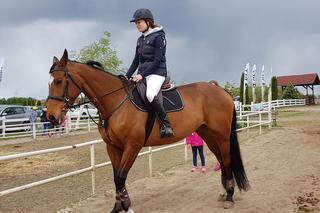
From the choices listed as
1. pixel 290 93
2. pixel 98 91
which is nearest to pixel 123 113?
pixel 98 91

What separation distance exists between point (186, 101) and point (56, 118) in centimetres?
192

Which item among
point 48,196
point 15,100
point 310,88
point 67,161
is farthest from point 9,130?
point 310,88

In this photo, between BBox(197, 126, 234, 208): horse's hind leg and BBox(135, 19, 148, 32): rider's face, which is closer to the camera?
BBox(135, 19, 148, 32): rider's face

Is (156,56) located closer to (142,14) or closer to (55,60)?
(142,14)

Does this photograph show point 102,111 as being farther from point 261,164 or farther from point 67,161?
point 67,161

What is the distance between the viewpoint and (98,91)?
16.4 feet

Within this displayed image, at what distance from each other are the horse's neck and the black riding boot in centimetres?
47

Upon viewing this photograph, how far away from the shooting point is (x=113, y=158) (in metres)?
5.12

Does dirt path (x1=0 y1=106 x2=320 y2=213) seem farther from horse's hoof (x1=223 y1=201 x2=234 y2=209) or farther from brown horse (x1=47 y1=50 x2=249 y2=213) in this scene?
brown horse (x1=47 y1=50 x2=249 y2=213)

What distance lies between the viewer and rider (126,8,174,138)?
5.02 meters

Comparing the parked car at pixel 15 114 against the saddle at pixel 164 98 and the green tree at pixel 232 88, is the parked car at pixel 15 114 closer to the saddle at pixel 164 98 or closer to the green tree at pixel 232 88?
the saddle at pixel 164 98

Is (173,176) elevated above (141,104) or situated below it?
below

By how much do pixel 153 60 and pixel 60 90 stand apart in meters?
1.31

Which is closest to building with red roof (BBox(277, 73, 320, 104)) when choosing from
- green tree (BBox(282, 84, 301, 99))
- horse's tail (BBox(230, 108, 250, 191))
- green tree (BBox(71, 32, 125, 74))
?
green tree (BBox(282, 84, 301, 99))
